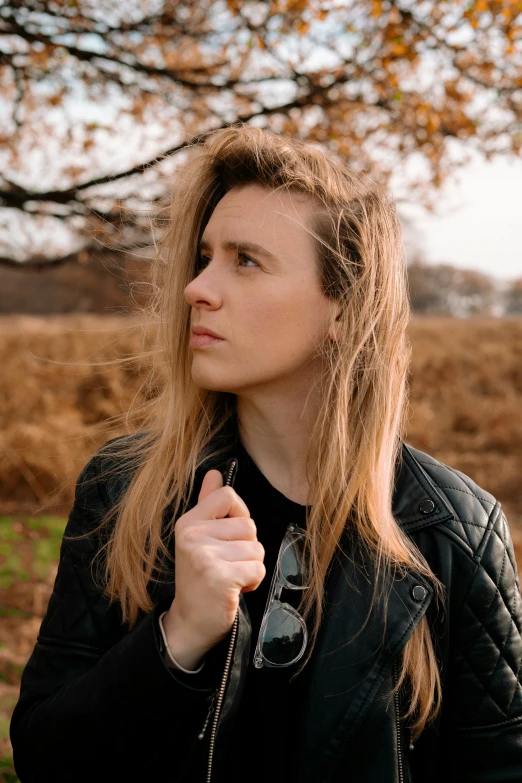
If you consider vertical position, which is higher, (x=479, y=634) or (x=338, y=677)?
(x=479, y=634)

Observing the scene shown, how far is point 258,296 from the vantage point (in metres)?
2.06

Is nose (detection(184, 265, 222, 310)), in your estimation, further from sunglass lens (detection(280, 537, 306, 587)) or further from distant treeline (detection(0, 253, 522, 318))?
distant treeline (detection(0, 253, 522, 318))

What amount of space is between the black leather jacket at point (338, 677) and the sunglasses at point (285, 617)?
0.07 metres

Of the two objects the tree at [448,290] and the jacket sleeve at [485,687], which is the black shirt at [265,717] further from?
the tree at [448,290]

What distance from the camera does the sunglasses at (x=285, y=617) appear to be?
6.57ft

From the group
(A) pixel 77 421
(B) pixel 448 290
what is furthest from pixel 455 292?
(A) pixel 77 421

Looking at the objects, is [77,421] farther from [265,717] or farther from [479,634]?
[479,634]

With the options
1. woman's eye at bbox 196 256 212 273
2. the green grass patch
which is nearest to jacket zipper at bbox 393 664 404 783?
woman's eye at bbox 196 256 212 273

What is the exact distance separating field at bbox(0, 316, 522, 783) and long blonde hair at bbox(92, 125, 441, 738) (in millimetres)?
477

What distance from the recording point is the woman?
1.77 m

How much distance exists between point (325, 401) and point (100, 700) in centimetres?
102

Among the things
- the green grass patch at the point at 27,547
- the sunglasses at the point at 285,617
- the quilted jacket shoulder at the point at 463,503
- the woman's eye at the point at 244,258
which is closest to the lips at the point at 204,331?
the woman's eye at the point at 244,258

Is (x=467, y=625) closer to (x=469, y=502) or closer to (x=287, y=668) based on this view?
(x=469, y=502)

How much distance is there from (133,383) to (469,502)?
9.04 meters
